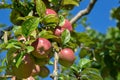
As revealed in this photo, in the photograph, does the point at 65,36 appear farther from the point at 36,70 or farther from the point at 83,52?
the point at 83,52

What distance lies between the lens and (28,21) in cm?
117

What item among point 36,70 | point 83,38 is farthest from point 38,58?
point 83,38

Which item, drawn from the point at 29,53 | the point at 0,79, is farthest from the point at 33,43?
the point at 0,79

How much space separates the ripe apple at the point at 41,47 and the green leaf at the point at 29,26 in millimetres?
39

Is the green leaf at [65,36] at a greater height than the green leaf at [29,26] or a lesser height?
→ lesser

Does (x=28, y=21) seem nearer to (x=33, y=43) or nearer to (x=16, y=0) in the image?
(x=33, y=43)

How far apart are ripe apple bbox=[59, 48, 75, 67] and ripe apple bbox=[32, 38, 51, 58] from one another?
0.27ft

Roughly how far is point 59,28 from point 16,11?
188mm

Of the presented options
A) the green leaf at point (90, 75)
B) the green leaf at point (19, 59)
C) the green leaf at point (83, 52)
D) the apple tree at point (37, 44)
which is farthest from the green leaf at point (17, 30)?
the green leaf at point (83, 52)

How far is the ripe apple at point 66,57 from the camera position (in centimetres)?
123

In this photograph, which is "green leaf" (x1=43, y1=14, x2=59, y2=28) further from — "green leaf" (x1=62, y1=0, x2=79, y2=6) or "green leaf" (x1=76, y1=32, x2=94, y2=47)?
"green leaf" (x1=76, y1=32, x2=94, y2=47)

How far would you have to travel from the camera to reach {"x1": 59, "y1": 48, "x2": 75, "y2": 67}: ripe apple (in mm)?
1228

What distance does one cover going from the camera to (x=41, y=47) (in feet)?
3.71

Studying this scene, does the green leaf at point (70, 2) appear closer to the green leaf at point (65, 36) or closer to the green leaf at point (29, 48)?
the green leaf at point (65, 36)
